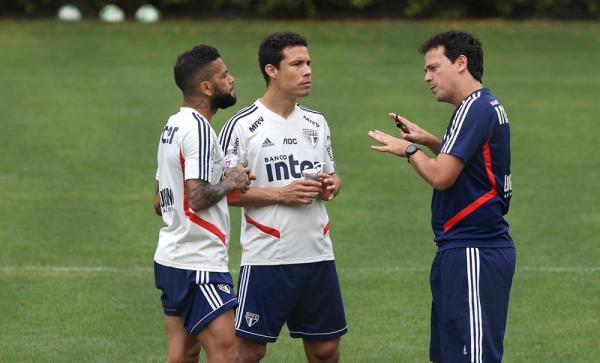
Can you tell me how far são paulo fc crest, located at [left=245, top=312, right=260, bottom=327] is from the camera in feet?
28.3

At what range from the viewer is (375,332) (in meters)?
11.2

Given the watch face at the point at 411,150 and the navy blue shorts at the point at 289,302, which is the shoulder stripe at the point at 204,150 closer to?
the navy blue shorts at the point at 289,302

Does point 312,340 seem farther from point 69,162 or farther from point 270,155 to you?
point 69,162

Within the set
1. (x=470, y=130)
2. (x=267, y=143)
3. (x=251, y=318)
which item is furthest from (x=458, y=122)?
(x=251, y=318)

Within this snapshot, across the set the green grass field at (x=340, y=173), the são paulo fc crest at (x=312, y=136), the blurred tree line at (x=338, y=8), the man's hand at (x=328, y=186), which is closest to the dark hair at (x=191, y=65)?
the são paulo fc crest at (x=312, y=136)

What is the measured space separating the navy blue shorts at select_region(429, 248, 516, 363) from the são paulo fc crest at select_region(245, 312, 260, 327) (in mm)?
1338

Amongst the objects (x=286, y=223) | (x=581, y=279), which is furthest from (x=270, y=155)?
(x=581, y=279)

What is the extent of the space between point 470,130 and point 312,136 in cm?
141

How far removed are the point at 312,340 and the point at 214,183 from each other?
1.40 meters

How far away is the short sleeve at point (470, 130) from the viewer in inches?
302

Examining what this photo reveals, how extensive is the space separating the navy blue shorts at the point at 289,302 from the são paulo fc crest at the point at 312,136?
0.81 metres

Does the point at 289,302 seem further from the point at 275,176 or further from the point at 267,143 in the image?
the point at 267,143

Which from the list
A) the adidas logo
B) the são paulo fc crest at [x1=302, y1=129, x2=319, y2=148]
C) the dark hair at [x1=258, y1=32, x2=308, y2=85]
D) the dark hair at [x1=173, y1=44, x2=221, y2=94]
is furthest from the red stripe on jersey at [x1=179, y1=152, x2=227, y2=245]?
the dark hair at [x1=258, y1=32, x2=308, y2=85]

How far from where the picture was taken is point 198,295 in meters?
7.90
